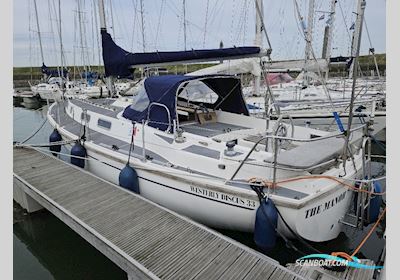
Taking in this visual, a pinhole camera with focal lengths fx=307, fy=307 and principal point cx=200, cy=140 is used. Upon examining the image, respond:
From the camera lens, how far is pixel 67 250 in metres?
5.53

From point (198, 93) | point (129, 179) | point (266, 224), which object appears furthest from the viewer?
point (198, 93)

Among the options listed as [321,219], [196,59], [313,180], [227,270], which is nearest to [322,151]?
[313,180]

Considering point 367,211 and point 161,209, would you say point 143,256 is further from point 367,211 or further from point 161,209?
point 367,211

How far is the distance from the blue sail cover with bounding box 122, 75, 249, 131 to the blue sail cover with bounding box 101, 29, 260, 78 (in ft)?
1.77

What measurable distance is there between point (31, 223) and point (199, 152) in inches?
156

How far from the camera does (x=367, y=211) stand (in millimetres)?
5188

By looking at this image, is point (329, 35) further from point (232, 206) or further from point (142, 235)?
point (142, 235)

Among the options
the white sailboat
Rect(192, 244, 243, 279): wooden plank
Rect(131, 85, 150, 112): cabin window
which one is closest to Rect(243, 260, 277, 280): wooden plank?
Rect(192, 244, 243, 279): wooden plank

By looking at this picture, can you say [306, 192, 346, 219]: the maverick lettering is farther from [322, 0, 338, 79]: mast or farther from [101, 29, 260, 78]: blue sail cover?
[322, 0, 338, 79]: mast

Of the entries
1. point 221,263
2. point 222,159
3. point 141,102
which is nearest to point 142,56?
point 141,102

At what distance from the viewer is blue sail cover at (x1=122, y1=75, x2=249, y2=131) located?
6.46m

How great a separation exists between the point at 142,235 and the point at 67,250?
1.94 meters

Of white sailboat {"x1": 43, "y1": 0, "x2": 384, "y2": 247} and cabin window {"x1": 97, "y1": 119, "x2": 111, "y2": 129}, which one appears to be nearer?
white sailboat {"x1": 43, "y1": 0, "x2": 384, "y2": 247}

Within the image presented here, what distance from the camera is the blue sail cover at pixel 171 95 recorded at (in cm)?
646
